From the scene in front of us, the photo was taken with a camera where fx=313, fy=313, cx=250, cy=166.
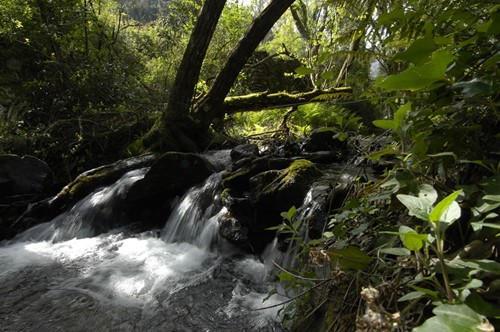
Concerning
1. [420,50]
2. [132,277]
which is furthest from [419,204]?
[132,277]

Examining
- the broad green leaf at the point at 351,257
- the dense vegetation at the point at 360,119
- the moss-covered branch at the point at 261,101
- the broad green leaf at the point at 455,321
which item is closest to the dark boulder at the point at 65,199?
the dense vegetation at the point at 360,119

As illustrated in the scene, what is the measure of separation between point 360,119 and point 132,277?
300 inches

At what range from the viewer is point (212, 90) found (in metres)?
6.79

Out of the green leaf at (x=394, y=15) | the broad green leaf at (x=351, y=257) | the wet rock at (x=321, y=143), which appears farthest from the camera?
the wet rock at (x=321, y=143)

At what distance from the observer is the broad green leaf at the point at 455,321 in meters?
0.56

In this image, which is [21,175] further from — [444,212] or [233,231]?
[444,212]

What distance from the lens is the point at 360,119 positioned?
8.95 m

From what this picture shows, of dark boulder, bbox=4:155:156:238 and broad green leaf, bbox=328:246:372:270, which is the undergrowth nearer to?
broad green leaf, bbox=328:246:372:270

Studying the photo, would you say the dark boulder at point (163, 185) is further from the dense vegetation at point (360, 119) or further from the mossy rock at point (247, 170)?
the dense vegetation at point (360, 119)

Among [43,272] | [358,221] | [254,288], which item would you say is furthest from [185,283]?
[358,221]

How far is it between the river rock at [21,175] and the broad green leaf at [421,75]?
6.43 meters

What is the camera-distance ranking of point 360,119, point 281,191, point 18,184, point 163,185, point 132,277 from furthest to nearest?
point 360,119
point 18,184
point 163,185
point 281,191
point 132,277

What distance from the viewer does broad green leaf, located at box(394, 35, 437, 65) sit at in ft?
3.02

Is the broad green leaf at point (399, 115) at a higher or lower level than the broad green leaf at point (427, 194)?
higher
